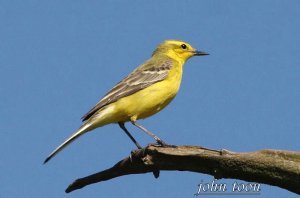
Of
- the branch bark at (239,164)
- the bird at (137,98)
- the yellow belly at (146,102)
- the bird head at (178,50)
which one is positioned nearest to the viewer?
the branch bark at (239,164)

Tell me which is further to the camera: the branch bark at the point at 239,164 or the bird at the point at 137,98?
the bird at the point at 137,98

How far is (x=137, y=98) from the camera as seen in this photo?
1287cm

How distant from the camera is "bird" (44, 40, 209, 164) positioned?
40.5 feet

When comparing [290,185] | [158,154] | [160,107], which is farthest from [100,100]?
[290,185]

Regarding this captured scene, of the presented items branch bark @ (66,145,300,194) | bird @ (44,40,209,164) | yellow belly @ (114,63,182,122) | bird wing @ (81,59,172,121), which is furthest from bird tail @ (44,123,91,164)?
branch bark @ (66,145,300,194)

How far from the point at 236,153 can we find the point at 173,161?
3.10ft

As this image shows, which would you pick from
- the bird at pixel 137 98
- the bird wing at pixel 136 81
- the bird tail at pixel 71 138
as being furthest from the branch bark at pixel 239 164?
the bird wing at pixel 136 81

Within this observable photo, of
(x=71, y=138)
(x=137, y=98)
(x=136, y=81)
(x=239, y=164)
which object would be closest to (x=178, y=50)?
(x=136, y=81)

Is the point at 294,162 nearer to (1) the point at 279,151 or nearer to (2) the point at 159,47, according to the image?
(1) the point at 279,151

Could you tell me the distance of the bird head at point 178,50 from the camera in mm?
15434

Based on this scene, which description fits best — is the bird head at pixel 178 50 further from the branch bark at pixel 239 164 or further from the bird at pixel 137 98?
the branch bark at pixel 239 164

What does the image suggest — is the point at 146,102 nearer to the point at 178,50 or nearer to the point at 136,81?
the point at 136,81

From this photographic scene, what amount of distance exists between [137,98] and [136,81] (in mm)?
675

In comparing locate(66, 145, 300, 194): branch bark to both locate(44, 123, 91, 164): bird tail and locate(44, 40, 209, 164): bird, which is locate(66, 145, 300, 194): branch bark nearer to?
locate(44, 123, 91, 164): bird tail
